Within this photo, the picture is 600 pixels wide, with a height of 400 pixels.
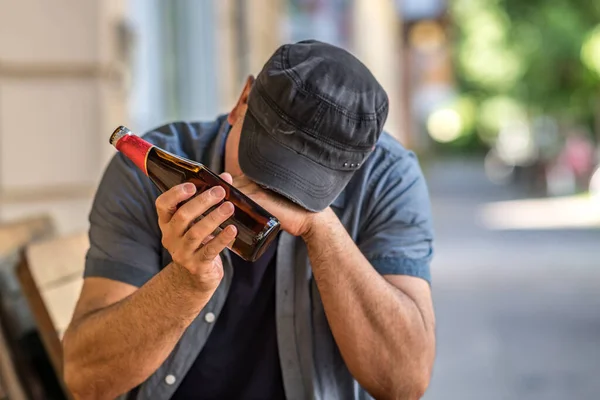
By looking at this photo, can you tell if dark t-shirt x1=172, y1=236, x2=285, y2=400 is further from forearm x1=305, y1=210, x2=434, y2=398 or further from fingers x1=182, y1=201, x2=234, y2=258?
fingers x1=182, y1=201, x2=234, y2=258

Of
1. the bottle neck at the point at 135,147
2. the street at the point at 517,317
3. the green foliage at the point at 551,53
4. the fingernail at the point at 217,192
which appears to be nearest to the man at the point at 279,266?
the fingernail at the point at 217,192

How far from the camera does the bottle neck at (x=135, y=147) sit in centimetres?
194

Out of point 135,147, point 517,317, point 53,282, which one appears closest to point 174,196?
point 135,147

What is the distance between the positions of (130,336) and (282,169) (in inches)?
18.4

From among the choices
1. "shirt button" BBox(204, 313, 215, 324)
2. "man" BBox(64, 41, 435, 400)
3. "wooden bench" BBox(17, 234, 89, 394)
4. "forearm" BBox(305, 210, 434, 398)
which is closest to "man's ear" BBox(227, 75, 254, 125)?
"man" BBox(64, 41, 435, 400)

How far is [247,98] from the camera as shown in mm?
2154

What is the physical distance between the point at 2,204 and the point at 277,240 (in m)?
2.94

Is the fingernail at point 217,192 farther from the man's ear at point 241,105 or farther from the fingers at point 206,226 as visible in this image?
the man's ear at point 241,105

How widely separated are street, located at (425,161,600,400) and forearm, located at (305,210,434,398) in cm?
365

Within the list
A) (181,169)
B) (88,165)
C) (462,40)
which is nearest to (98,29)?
(88,165)

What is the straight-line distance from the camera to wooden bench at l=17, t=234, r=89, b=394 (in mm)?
2713

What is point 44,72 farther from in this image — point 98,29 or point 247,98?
point 247,98

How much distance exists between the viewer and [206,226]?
1.86 metres

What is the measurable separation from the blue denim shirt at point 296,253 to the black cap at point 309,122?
256 mm
